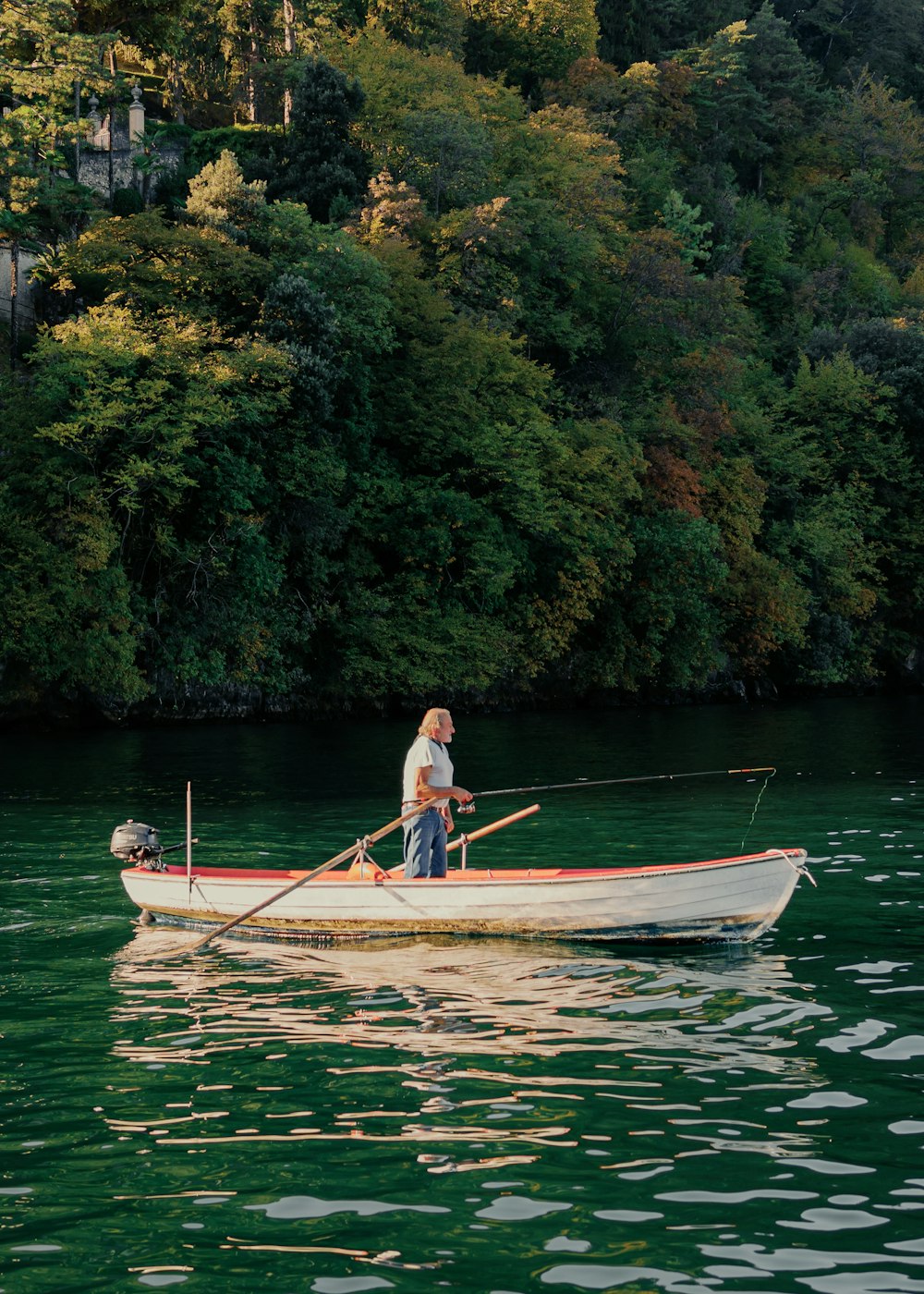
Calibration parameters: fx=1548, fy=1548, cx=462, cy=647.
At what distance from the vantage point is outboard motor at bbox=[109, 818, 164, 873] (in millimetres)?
16750

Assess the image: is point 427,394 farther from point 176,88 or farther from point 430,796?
point 430,796

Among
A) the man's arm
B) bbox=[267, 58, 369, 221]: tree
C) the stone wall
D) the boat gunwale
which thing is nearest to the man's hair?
the man's arm

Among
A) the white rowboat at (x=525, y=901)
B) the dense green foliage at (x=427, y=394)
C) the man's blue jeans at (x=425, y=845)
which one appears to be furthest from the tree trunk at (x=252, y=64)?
the white rowboat at (x=525, y=901)

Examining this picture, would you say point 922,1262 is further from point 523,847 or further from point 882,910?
point 523,847

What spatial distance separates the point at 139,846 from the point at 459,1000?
547 cm

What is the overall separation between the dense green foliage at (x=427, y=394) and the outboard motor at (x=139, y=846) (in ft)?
79.8

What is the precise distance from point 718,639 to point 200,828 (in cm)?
3928

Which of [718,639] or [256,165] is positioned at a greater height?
[256,165]

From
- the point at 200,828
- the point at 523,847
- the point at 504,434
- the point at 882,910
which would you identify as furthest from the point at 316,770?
the point at 504,434

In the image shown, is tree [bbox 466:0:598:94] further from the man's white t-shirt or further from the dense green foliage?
the man's white t-shirt

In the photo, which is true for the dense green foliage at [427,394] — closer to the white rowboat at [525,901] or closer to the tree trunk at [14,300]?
the tree trunk at [14,300]

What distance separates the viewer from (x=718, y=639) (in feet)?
196

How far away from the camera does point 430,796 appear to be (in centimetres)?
1523

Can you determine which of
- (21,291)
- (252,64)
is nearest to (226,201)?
(21,291)
